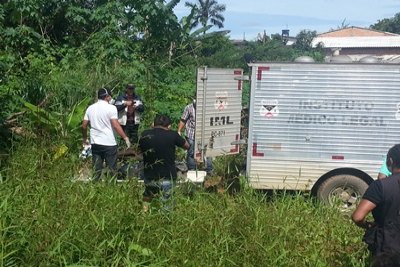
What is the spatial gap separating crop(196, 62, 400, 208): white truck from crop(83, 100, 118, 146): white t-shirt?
2058mm

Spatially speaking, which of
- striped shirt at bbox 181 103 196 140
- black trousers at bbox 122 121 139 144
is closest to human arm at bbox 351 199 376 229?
striped shirt at bbox 181 103 196 140

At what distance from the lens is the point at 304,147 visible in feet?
27.0

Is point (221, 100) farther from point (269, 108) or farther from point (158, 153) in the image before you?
point (158, 153)

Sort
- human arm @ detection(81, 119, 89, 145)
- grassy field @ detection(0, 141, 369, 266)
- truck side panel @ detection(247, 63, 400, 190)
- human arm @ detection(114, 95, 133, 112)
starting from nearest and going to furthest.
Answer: grassy field @ detection(0, 141, 369, 266), truck side panel @ detection(247, 63, 400, 190), human arm @ detection(81, 119, 89, 145), human arm @ detection(114, 95, 133, 112)

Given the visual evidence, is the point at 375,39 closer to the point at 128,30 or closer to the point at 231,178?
the point at 128,30

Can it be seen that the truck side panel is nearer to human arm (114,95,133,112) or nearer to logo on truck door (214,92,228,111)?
logo on truck door (214,92,228,111)

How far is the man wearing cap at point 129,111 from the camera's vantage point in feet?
35.4

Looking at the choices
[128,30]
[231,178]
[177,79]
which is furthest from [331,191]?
[128,30]

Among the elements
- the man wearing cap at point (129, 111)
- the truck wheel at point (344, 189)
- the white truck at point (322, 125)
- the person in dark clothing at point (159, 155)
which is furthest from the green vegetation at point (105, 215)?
the man wearing cap at point (129, 111)

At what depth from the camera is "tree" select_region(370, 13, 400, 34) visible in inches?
4015

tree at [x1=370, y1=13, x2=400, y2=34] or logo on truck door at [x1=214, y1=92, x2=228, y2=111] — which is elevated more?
tree at [x1=370, y1=13, x2=400, y2=34]

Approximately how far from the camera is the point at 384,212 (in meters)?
4.54

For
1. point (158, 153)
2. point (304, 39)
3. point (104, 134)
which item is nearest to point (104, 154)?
point (104, 134)

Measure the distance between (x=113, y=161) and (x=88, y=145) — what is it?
113 centimetres
